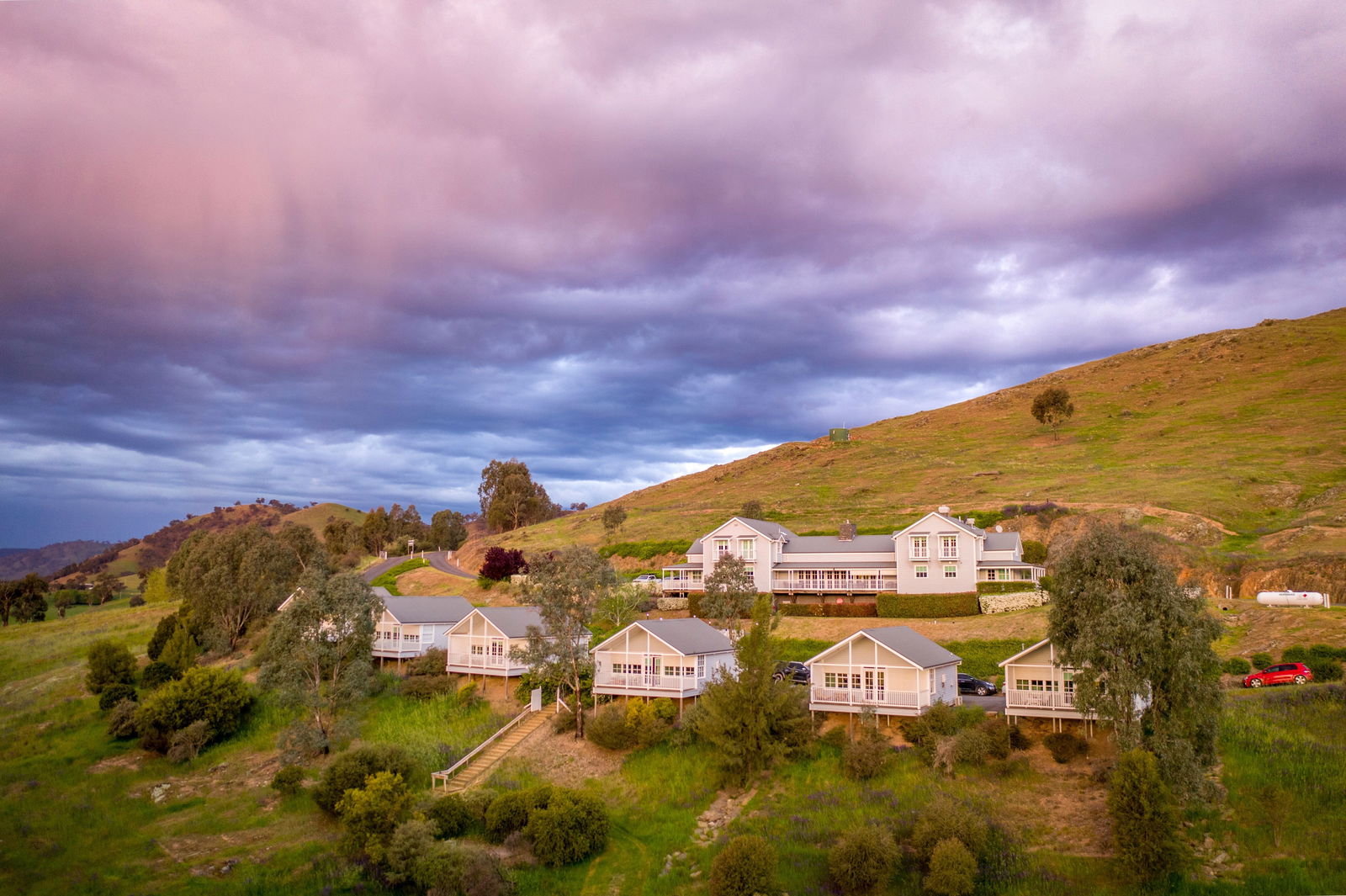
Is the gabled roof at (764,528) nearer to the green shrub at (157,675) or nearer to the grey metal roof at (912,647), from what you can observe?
the grey metal roof at (912,647)

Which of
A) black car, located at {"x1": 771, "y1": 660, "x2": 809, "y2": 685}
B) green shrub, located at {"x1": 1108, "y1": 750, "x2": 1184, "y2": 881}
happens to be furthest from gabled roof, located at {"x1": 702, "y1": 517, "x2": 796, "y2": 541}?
green shrub, located at {"x1": 1108, "y1": 750, "x2": 1184, "y2": 881}

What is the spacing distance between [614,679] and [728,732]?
11877mm

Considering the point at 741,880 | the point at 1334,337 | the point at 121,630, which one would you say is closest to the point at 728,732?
the point at 741,880

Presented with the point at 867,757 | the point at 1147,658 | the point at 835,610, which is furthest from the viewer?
the point at 835,610

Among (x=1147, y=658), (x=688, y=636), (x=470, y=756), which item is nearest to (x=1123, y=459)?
(x=688, y=636)

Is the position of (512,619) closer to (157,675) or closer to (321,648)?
(321,648)

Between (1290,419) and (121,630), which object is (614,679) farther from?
(1290,419)

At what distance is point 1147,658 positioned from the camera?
102ft

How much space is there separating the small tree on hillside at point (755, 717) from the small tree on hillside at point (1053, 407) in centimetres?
10933

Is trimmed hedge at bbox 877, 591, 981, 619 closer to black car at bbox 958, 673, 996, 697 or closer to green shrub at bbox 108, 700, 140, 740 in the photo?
black car at bbox 958, 673, 996, 697

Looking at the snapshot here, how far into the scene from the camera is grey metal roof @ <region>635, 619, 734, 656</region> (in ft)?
158

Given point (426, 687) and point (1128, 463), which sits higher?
point (1128, 463)

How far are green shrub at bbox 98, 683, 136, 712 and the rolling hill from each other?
5830 cm

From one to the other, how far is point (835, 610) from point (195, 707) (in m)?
44.5
